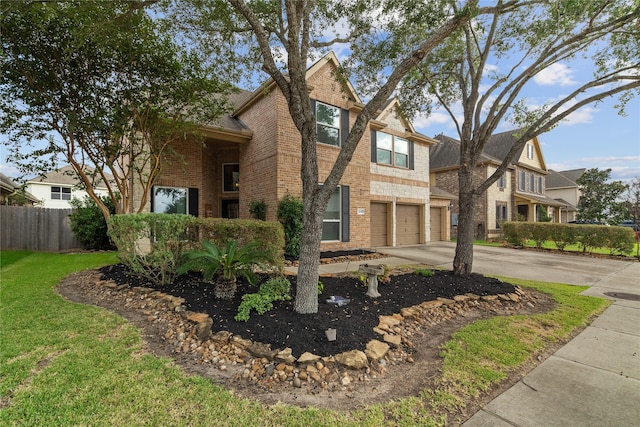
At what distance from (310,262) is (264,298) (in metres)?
0.93

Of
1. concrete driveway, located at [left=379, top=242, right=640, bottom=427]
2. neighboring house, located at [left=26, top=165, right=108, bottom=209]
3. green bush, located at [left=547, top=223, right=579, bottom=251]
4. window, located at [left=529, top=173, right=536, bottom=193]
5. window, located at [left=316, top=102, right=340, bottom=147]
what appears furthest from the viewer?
neighboring house, located at [left=26, top=165, right=108, bottom=209]

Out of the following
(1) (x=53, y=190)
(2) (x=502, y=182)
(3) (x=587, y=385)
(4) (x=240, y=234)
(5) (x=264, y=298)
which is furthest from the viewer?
(1) (x=53, y=190)

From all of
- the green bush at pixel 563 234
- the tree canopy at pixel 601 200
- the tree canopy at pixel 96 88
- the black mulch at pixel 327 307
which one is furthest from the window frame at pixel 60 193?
the tree canopy at pixel 601 200

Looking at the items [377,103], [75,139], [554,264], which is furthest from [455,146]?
[75,139]

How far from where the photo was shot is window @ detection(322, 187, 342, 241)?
426 inches

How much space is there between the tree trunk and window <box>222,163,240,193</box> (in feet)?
31.3

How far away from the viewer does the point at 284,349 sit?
119 inches

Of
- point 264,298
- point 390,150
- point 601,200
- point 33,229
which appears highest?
point 390,150

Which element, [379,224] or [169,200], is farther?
[379,224]

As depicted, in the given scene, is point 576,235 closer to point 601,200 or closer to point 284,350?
point 284,350

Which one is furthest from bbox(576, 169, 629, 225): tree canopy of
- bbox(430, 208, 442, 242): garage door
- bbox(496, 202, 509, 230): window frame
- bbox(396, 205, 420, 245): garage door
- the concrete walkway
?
the concrete walkway

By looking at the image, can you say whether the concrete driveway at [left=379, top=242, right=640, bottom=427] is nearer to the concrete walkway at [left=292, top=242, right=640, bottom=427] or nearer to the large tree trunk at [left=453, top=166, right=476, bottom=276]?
the concrete walkway at [left=292, top=242, right=640, bottom=427]

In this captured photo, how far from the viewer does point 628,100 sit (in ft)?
20.3

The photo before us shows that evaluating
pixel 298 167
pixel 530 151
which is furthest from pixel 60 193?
pixel 530 151
